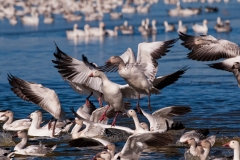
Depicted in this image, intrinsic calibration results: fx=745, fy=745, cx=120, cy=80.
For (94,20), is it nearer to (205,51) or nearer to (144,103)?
(144,103)

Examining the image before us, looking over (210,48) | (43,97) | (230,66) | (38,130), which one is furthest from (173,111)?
(38,130)

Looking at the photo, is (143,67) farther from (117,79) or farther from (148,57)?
(117,79)

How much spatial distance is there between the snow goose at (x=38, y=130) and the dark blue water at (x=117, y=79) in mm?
883

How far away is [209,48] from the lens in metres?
13.9

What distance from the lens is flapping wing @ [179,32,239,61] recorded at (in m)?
13.7

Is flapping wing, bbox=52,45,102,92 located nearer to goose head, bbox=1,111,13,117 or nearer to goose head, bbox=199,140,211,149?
goose head, bbox=1,111,13,117

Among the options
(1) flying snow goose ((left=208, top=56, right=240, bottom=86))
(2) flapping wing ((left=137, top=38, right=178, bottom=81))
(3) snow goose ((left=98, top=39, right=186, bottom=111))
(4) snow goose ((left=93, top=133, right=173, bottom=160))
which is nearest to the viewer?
(4) snow goose ((left=93, top=133, right=173, bottom=160))

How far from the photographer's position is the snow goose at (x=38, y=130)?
43.5 ft

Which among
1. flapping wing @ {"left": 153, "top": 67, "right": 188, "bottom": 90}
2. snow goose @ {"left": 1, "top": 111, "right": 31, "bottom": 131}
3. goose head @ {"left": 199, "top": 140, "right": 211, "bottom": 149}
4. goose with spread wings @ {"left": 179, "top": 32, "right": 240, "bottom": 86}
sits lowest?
snow goose @ {"left": 1, "top": 111, "right": 31, "bottom": 131}

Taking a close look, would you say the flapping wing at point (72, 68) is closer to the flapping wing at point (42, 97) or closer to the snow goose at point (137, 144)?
the flapping wing at point (42, 97)

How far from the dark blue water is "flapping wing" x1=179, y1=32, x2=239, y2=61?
4.13ft

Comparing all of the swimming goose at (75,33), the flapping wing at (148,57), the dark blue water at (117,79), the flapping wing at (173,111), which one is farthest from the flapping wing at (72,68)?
the swimming goose at (75,33)

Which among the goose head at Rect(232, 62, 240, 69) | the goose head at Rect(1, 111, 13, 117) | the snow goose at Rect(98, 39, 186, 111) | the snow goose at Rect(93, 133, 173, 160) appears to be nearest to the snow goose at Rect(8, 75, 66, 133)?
the snow goose at Rect(98, 39, 186, 111)

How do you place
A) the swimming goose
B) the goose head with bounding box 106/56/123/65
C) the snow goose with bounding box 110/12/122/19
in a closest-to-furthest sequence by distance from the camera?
the goose head with bounding box 106/56/123/65 → the swimming goose → the snow goose with bounding box 110/12/122/19
